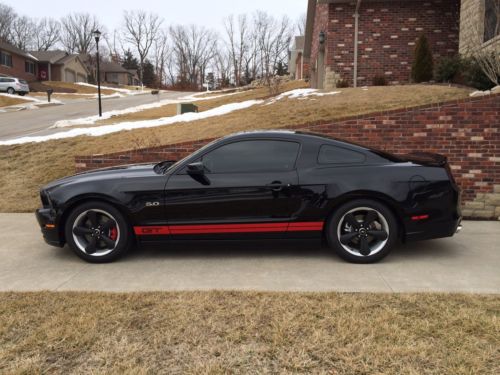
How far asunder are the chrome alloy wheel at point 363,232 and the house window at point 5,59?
55.7 meters

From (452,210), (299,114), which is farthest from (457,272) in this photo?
(299,114)

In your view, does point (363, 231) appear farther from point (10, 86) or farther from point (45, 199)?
point (10, 86)

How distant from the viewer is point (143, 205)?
471cm

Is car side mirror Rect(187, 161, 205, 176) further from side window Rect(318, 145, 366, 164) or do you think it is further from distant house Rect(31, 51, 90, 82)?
distant house Rect(31, 51, 90, 82)

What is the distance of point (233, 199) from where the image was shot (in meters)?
4.69

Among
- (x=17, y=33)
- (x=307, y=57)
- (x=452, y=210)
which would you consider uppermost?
(x=17, y=33)

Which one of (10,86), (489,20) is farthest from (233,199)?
(10,86)

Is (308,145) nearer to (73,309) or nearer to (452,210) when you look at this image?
(452,210)

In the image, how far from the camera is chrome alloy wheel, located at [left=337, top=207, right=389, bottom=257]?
182 inches

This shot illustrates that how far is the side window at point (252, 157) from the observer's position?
4.78 meters

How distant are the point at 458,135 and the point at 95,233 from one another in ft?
17.2

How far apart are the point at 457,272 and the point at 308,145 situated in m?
1.93

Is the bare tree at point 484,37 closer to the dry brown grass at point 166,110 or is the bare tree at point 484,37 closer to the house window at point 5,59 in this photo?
the dry brown grass at point 166,110

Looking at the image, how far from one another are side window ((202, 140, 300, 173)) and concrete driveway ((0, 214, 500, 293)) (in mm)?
797
